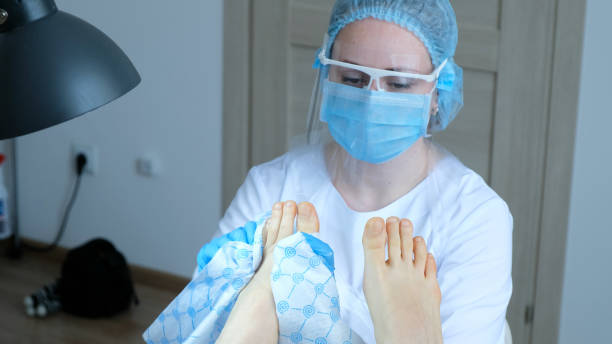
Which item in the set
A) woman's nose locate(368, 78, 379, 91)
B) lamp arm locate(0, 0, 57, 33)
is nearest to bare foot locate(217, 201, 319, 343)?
woman's nose locate(368, 78, 379, 91)

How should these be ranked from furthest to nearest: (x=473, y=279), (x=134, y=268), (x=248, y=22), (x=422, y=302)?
(x=134, y=268) < (x=248, y=22) < (x=473, y=279) < (x=422, y=302)

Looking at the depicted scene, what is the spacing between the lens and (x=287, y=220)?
111cm

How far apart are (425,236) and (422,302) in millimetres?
204

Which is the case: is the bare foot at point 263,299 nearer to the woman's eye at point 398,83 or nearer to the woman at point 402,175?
the woman at point 402,175

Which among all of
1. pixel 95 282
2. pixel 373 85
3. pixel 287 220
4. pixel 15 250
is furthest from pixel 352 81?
pixel 15 250

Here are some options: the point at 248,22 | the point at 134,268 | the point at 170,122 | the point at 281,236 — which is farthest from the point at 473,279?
the point at 134,268

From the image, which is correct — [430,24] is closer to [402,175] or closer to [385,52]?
[385,52]

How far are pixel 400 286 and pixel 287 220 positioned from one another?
0.69 ft

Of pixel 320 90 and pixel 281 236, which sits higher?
pixel 320 90

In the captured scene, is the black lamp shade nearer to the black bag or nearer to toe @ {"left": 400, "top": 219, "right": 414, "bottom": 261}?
toe @ {"left": 400, "top": 219, "right": 414, "bottom": 261}

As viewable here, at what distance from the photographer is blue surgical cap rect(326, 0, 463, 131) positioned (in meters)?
1.19

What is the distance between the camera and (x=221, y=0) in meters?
2.52

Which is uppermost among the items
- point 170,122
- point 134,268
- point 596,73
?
point 596,73

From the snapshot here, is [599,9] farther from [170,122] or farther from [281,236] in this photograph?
[170,122]
